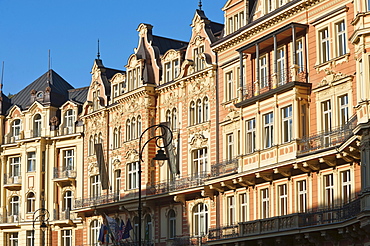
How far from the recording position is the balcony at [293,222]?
38.6 m

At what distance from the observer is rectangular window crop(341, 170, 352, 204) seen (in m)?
40.1

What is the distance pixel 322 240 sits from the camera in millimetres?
41469

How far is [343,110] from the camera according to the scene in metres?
41.3

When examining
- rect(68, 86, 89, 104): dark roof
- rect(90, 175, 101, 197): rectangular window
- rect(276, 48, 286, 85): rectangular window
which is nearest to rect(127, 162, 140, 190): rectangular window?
rect(90, 175, 101, 197): rectangular window

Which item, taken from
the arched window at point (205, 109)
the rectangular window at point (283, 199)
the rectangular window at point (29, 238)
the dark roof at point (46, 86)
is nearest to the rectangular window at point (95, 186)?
the rectangular window at point (29, 238)

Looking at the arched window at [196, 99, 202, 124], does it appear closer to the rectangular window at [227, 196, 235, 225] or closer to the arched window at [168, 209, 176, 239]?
the arched window at [168, 209, 176, 239]

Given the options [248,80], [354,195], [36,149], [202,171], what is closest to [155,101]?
[202,171]

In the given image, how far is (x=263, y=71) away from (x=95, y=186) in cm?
2516

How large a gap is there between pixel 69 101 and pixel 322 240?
39.6 meters

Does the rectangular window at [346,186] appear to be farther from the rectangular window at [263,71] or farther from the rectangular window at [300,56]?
the rectangular window at [263,71]

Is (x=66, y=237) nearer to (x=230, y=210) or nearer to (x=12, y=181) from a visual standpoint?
(x=12, y=181)

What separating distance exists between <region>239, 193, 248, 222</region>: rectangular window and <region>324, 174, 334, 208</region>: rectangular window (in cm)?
787

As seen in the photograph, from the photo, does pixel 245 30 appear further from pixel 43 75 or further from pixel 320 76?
pixel 43 75

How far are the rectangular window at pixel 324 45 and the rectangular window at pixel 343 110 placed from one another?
275 centimetres
